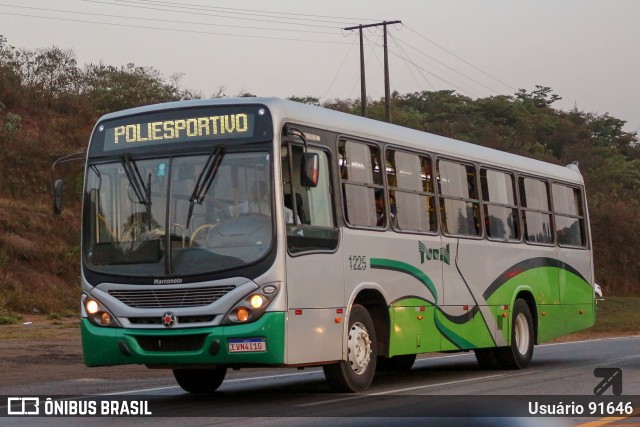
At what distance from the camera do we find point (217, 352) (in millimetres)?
12430

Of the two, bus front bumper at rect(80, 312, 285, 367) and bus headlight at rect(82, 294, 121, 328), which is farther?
bus headlight at rect(82, 294, 121, 328)

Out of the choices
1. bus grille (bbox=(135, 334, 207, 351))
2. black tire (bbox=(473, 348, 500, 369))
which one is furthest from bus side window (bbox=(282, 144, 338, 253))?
black tire (bbox=(473, 348, 500, 369))

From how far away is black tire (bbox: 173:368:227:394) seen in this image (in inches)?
584

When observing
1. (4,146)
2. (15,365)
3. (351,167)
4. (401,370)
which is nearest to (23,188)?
(4,146)

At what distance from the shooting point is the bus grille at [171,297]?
1254 cm

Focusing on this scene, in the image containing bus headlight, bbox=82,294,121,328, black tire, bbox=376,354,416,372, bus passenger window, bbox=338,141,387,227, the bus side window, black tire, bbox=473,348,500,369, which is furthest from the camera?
black tire, bbox=473,348,500,369

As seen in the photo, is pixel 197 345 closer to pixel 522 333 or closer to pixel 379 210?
pixel 379 210

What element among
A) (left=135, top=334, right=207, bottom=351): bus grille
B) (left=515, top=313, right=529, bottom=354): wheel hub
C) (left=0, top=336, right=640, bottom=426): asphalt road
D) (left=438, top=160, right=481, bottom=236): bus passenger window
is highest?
(left=438, top=160, right=481, bottom=236): bus passenger window

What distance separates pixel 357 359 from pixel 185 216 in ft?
8.93

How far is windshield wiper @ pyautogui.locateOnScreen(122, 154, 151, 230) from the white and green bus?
14mm

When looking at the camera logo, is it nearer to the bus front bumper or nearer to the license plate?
the bus front bumper

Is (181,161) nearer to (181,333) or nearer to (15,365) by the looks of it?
(181,333)

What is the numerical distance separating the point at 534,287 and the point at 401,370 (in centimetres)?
266

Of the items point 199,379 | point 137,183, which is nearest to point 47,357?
point 199,379
